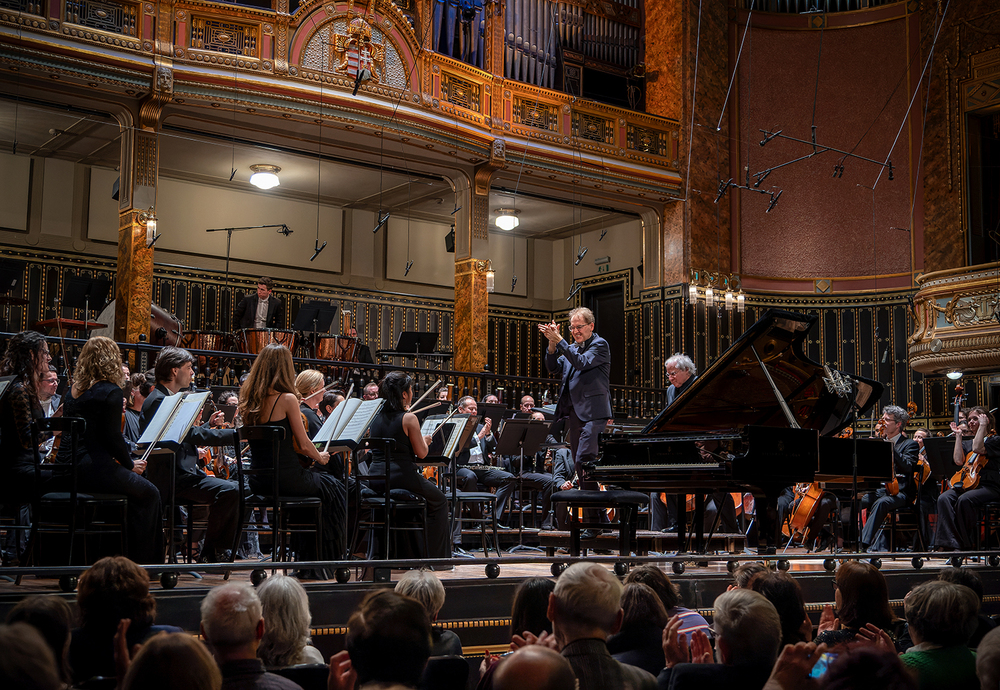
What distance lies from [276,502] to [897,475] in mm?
6037

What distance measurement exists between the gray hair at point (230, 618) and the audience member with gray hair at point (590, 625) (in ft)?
2.50

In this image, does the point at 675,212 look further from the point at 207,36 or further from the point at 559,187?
the point at 207,36

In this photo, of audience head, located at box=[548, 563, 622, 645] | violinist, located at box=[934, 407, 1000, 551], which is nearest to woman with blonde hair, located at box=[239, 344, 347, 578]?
audience head, located at box=[548, 563, 622, 645]

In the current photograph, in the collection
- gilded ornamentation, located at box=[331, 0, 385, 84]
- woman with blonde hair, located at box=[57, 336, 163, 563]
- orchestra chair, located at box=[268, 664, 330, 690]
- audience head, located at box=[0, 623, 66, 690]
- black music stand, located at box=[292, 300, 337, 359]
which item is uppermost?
gilded ornamentation, located at box=[331, 0, 385, 84]

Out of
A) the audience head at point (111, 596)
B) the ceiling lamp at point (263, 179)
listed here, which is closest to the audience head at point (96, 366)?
the audience head at point (111, 596)

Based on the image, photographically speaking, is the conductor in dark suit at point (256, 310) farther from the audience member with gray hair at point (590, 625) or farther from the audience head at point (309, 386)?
the audience member with gray hair at point (590, 625)

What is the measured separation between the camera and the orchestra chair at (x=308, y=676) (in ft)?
8.46

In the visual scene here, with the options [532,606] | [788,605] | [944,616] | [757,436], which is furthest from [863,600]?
[757,436]

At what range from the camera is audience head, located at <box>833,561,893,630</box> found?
3.49 metres

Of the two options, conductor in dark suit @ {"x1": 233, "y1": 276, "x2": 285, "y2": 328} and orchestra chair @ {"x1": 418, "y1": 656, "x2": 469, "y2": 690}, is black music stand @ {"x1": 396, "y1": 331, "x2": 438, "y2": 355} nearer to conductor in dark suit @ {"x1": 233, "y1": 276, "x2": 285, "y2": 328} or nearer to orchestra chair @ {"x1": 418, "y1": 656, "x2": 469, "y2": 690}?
conductor in dark suit @ {"x1": 233, "y1": 276, "x2": 285, "y2": 328}

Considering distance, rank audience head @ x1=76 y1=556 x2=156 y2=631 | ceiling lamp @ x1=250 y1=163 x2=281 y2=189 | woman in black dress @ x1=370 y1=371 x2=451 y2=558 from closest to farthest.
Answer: audience head @ x1=76 y1=556 x2=156 y2=631
woman in black dress @ x1=370 y1=371 x2=451 y2=558
ceiling lamp @ x1=250 y1=163 x2=281 y2=189

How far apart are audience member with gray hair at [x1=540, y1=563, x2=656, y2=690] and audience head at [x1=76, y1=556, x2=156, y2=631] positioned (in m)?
1.19

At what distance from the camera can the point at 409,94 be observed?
1146 cm

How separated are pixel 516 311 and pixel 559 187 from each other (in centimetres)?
421
